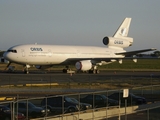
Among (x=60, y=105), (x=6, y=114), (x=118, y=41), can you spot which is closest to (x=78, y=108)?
(x=60, y=105)

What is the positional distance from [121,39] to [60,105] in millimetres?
53187

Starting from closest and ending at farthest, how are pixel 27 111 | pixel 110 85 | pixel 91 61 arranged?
pixel 27 111, pixel 110 85, pixel 91 61

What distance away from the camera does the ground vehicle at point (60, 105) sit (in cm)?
1875

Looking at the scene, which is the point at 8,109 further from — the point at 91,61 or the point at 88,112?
the point at 91,61

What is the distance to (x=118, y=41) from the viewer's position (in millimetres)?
70062

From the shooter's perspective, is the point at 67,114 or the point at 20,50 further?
the point at 20,50

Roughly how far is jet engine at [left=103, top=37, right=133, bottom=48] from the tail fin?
3.55ft

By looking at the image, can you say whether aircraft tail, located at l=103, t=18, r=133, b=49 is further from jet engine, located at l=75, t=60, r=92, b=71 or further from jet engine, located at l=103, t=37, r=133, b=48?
jet engine, located at l=75, t=60, r=92, b=71

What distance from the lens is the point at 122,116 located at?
20172 mm

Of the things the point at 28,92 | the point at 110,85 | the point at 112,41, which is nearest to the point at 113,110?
the point at 28,92

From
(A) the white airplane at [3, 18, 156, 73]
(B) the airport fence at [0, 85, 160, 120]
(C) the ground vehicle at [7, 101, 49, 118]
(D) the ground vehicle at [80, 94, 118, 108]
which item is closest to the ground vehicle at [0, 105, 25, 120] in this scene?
(B) the airport fence at [0, 85, 160, 120]

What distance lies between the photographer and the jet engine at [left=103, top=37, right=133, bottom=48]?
6875cm

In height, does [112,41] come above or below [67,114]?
above

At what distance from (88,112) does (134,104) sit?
217 inches
